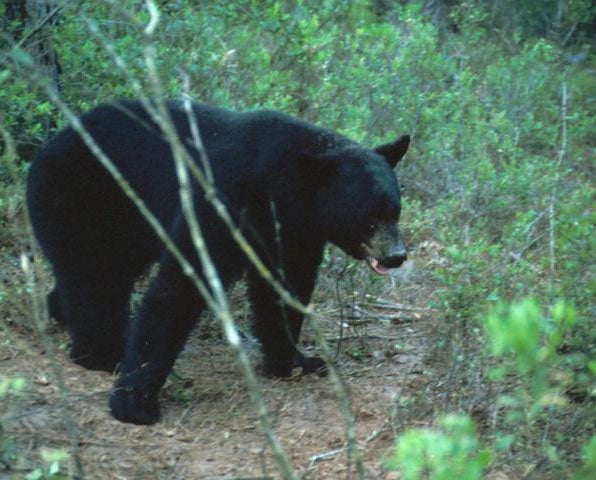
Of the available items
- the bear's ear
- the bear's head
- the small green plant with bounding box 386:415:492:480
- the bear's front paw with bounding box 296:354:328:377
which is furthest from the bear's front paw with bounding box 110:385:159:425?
the small green plant with bounding box 386:415:492:480

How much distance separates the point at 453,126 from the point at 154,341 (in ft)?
14.7

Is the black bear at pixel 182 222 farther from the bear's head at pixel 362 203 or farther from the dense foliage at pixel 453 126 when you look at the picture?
the dense foliage at pixel 453 126

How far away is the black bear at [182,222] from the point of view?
5.59 m

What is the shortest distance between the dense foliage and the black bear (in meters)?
0.66

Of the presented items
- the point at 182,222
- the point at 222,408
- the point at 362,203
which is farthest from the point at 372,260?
the point at 222,408

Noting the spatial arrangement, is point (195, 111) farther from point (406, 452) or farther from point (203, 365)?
point (406, 452)

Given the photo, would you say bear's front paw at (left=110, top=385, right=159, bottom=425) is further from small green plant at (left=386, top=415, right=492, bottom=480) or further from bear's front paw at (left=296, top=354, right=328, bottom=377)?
small green plant at (left=386, top=415, right=492, bottom=480)

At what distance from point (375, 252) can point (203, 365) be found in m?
1.53

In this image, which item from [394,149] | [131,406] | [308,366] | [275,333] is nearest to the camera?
[131,406]

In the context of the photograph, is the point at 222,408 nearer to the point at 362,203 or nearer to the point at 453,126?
the point at 362,203

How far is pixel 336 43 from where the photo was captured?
35.1 feet

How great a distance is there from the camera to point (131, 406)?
5570mm

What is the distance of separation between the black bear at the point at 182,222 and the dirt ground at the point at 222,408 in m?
0.23

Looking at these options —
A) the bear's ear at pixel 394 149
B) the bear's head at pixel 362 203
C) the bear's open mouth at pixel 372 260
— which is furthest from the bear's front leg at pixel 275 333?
the bear's ear at pixel 394 149
